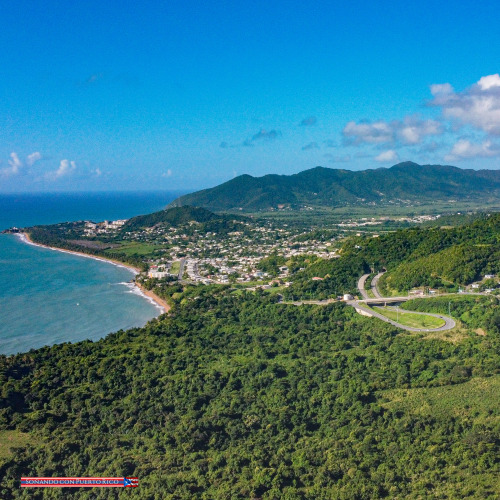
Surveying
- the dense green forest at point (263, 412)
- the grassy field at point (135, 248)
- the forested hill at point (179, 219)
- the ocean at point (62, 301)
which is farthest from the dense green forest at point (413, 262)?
the forested hill at point (179, 219)

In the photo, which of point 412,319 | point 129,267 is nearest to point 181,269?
point 129,267

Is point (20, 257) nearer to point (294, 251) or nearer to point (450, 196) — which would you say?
point (294, 251)

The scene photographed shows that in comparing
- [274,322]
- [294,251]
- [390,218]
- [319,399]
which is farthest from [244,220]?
[319,399]

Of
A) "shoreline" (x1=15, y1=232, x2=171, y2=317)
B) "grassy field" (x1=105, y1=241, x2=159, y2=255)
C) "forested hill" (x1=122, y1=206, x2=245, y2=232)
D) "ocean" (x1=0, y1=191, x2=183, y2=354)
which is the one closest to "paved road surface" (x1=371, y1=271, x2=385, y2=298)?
"shoreline" (x1=15, y1=232, x2=171, y2=317)

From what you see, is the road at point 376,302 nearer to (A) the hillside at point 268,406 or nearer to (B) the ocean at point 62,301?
(A) the hillside at point 268,406

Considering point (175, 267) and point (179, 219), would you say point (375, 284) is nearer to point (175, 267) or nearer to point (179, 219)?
point (175, 267)
